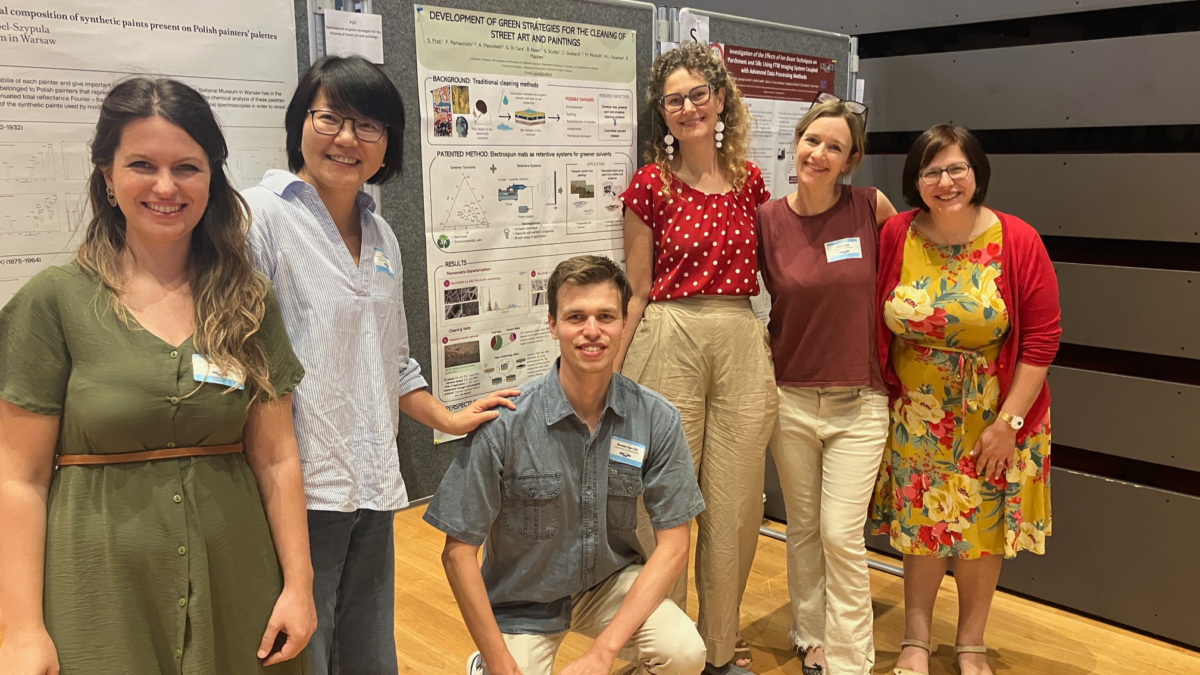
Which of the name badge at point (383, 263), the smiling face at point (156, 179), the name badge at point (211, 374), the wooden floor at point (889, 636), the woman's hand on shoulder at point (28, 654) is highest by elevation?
the smiling face at point (156, 179)

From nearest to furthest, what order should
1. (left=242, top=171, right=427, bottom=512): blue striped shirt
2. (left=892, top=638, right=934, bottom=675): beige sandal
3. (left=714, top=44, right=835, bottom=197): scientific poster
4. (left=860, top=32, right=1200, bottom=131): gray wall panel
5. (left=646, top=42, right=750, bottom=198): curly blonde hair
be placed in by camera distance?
(left=242, top=171, right=427, bottom=512): blue striped shirt
(left=646, top=42, right=750, bottom=198): curly blonde hair
(left=892, top=638, right=934, bottom=675): beige sandal
(left=860, top=32, right=1200, bottom=131): gray wall panel
(left=714, top=44, right=835, bottom=197): scientific poster

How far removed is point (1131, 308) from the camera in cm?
266

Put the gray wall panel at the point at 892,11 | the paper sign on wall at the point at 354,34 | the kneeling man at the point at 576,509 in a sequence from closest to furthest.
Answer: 1. the kneeling man at the point at 576,509
2. the paper sign on wall at the point at 354,34
3. the gray wall panel at the point at 892,11

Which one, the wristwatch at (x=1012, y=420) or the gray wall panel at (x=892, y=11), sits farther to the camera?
the gray wall panel at (x=892, y=11)

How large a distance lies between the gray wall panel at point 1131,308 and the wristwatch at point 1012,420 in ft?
2.61

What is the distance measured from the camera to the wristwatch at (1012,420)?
2.19m

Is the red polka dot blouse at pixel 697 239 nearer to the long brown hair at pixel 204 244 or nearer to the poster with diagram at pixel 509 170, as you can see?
the poster with diagram at pixel 509 170

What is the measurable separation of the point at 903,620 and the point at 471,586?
177cm

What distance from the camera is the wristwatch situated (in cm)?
219

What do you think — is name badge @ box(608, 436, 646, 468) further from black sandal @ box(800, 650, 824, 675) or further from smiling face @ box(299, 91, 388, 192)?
black sandal @ box(800, 650, 824, 675)

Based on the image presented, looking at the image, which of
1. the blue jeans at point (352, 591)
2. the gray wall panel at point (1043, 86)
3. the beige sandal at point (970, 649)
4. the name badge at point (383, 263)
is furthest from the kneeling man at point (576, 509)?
the gray wall panel at point (1043, 86)

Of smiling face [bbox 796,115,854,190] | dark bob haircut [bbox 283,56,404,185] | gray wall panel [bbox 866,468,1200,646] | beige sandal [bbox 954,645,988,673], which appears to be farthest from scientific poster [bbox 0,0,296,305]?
gray wall panel [bbox 866,468,1200,646]

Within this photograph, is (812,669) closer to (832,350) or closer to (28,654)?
(832,350)

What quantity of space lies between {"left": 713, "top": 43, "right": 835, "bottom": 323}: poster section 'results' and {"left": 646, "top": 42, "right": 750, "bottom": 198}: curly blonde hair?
2.00 ft
